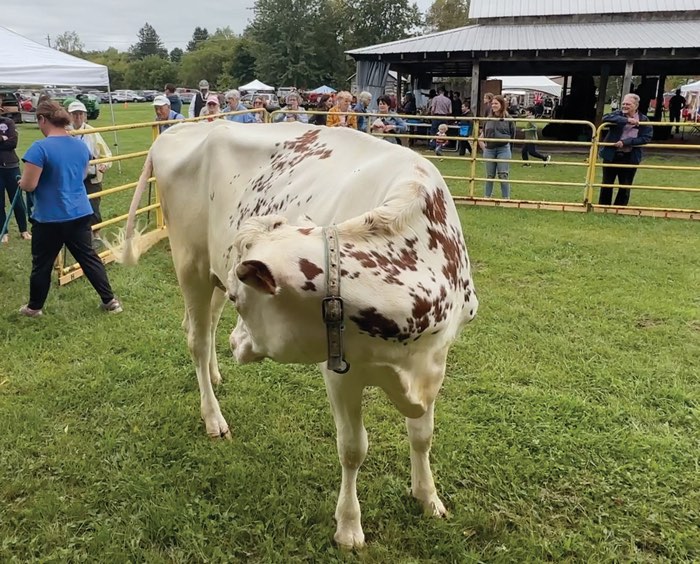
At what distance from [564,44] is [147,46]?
5257 inches

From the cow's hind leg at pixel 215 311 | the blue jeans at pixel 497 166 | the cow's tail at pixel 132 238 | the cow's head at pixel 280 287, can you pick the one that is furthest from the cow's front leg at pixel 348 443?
the blue jeans at pixel 497 166

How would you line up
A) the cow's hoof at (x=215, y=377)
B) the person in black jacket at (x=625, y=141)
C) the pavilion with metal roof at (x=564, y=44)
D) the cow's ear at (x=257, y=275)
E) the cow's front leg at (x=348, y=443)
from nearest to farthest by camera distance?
the cow's ear at (x=257, y=275) → the cow's front leg at (x=348, y=443) → the cow's hoof at (x=215, y=377) → the person in black jacket at (x=625, y=141) → the pavilion with metal roof at (x=564, y=44)

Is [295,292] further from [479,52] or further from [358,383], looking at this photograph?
[479,52]

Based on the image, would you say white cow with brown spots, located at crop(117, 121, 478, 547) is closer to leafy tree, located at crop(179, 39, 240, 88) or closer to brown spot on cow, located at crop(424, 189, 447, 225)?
brown spot on cow, located at crop(424, 189, 447, 225)

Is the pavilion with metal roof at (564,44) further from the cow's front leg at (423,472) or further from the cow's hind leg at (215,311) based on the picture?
the cow's front leg at (423,472)

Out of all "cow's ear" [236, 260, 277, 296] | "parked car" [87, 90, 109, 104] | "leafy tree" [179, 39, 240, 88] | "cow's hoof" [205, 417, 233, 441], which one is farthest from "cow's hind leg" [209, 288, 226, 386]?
"leafy tree" [179, 39, 240, 88]

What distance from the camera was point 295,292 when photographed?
4.91ft

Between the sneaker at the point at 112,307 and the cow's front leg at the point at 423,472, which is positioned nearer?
the cow's front leg at the point at 423,472

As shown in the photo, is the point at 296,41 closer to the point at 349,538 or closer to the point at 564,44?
the point at 564,44

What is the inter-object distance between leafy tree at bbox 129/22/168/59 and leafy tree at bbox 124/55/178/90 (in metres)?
40.2

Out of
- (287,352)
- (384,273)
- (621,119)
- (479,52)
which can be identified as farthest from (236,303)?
(479,52)

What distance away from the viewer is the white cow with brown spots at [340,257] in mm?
1545

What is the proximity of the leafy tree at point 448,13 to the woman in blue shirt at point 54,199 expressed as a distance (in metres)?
66.3

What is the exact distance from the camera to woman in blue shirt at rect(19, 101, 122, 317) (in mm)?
4672
